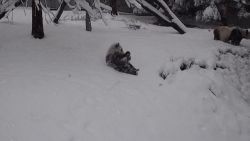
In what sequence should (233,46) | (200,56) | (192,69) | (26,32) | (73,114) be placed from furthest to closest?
1. (233,46)
2. (26,32)
3. (200,56)
4. (192,69)
5. (73,114)

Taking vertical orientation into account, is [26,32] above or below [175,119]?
above

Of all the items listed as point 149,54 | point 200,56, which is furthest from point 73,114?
point 200,56

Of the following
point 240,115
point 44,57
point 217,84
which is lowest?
point 240,115

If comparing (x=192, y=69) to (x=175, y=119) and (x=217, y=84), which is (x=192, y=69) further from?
(x=175, y=119)

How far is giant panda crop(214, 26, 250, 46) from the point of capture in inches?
426

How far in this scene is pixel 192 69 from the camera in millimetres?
8789

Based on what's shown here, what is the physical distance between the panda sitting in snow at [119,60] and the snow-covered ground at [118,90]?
202mm

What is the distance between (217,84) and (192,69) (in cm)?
77

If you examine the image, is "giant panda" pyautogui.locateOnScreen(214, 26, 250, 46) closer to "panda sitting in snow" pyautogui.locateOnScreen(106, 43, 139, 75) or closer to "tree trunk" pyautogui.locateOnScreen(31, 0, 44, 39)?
"panda sitting in snow" pyautogui.locateOnScreen(106, 43, 139, 75)

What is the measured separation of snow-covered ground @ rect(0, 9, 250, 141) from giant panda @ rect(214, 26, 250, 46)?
1.71 ft

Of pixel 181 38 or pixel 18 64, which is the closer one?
pixel 18 64

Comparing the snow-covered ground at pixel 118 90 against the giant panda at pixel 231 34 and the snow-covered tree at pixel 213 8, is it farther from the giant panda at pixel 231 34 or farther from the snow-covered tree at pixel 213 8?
the snow-covered tree at pixel 213 8

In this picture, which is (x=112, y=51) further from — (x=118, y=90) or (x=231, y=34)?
(x=231, y=34)

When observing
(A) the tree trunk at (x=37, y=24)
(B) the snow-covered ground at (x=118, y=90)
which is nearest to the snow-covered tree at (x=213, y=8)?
(B) the snow-covered ground at (x=118, y=90)
